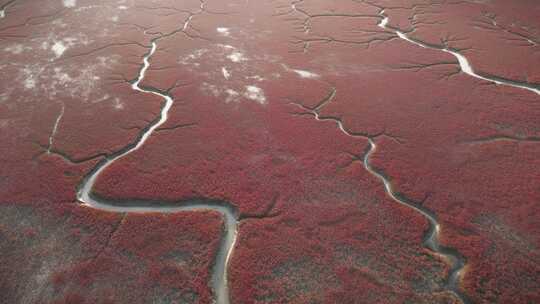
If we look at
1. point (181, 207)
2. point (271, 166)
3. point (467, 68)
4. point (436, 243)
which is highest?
point (467, 68)

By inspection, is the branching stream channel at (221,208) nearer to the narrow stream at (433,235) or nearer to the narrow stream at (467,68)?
the narrow stream at (433,235)

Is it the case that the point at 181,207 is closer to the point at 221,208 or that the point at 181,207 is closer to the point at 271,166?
the point at 221,208

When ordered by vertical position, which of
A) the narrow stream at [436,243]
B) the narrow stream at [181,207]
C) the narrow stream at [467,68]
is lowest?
the narrow stream at [181,207]

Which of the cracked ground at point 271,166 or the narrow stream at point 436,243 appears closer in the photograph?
the narrow stream at point 436,243

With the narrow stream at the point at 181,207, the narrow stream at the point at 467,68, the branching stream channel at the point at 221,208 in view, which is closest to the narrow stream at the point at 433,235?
the branching stream channel at the point at 221,208

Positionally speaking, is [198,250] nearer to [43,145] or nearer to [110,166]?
[110,166]

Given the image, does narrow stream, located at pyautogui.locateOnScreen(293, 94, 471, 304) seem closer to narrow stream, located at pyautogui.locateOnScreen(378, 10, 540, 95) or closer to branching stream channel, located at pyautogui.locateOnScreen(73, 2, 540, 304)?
branching stream channel, located at pyautogui.locateOnScreen(73, 2, 540, 304)

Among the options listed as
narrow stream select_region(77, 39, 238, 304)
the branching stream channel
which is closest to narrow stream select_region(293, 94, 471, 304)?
the branching stream channel

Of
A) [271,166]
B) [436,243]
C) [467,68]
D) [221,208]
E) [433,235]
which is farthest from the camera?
[467,68]

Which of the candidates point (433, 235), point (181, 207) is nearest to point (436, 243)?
point (433, 235)
